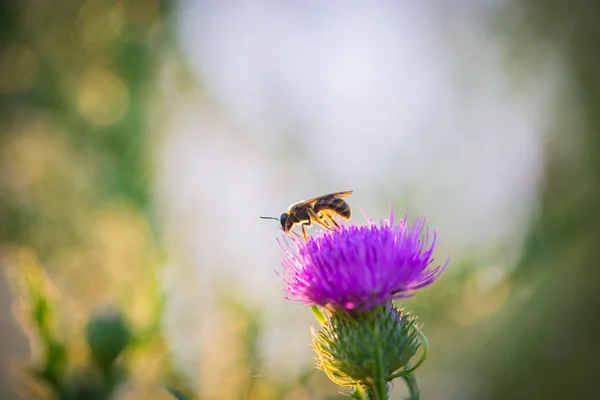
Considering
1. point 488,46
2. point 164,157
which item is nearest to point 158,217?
point 164,157

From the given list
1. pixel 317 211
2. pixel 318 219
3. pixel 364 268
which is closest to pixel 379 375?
pixel 364 268

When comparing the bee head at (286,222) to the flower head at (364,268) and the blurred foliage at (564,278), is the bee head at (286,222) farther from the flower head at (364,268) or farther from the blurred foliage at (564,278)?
the blurred foliage at (564,278)

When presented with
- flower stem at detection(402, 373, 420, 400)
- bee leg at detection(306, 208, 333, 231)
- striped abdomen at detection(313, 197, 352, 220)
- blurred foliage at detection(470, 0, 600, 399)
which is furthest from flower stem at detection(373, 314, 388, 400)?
blurred foliage at detection(470, 0, 600, 399)

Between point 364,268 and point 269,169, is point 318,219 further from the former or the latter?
point 269,169

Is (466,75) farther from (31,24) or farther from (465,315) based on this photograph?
(31,24)

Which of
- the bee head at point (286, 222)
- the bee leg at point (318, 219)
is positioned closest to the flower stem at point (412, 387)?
the bee leg at point (318, 219)

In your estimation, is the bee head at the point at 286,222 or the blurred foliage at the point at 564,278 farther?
the blurred foliage at the point at 564,278
